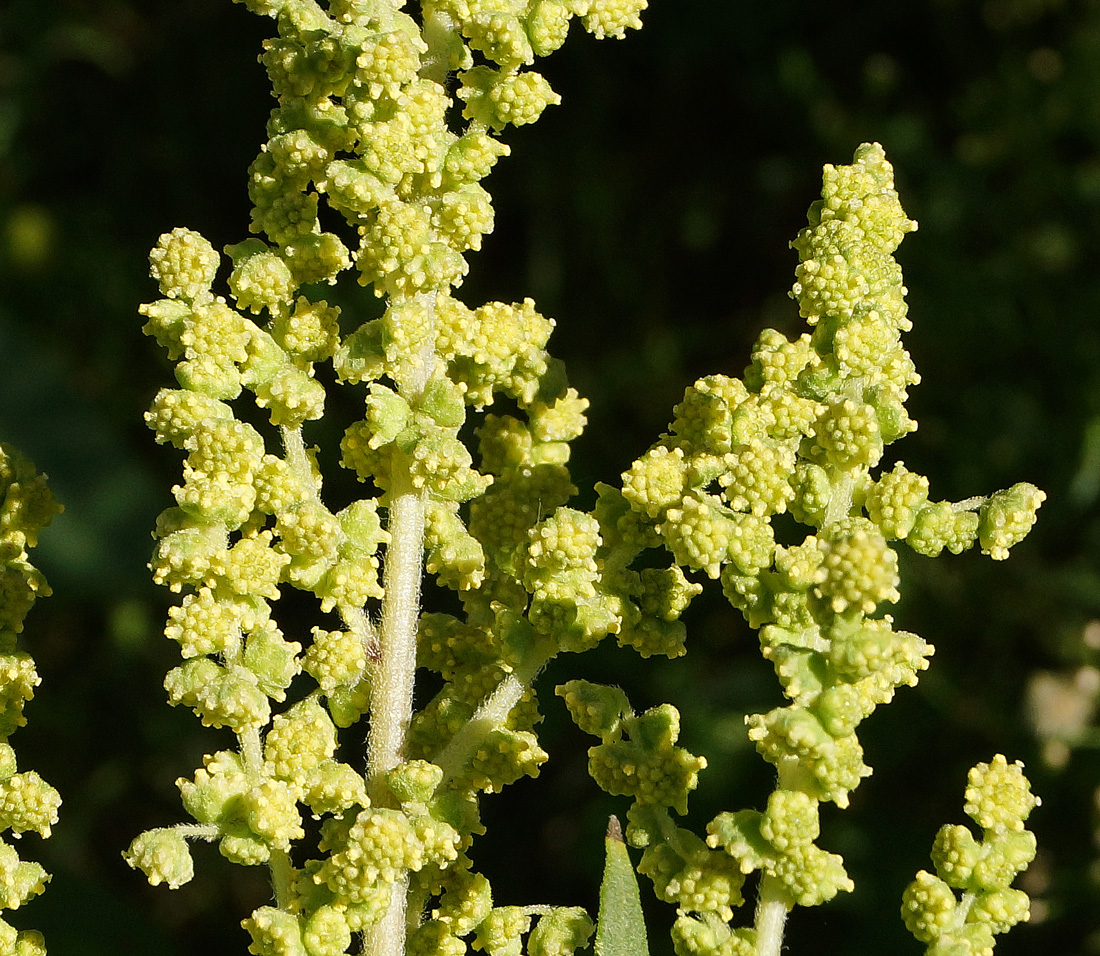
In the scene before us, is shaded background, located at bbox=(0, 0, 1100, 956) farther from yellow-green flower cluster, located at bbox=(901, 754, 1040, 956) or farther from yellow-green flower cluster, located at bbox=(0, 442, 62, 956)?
yellow-green flower cluster, located at bbox=(0, 442, 62, 956)

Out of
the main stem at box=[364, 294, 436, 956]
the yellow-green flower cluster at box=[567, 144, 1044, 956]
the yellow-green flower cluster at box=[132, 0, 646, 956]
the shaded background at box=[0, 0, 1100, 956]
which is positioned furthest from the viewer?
the shaded background at box=[0, 0, 1100, 956]

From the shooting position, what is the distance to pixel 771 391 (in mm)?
1159

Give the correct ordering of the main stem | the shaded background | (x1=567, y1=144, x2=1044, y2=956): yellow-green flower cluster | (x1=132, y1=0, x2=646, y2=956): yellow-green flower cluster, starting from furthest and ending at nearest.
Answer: the shaded background → the main stem → (x1=132, y1=0, x2=646, y2=956): yellow-green flower cluster → (x1=567, y1=144, x2=1044, y2=956): yellow-green flower cluster

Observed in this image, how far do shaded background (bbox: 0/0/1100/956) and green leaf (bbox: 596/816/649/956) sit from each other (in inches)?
48.0

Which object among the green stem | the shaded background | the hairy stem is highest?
the shaded background

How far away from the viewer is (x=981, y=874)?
44.4 inches

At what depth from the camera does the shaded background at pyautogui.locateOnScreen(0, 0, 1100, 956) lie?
2406mm

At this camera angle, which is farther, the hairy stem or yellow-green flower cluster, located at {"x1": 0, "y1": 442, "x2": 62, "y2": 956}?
yellow-green flower cluster, located at {"x1": 0, "y1": 442, "x2": 62, "y2": 956}

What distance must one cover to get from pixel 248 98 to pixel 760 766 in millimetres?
1805

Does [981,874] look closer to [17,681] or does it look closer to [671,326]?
[17,681]

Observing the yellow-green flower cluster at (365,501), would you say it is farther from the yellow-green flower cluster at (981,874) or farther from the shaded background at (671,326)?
the shaded background at (671,326)

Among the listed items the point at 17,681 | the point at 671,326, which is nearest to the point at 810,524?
the point at 17,681

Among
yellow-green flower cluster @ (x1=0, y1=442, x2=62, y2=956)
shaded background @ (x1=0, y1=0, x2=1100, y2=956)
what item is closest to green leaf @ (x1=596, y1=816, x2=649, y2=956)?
yellow-green flower cluster @ (x1=0, y1=442, x2=62, y2=956)

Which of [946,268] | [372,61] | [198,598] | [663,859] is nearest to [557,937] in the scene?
[663,859]
